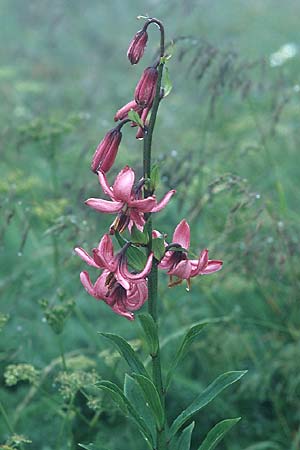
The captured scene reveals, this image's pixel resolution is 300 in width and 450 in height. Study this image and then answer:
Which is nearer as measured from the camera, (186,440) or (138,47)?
(138,47)

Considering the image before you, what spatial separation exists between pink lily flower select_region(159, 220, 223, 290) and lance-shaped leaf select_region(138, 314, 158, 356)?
8 cm

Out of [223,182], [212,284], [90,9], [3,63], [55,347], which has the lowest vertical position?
[55,347]

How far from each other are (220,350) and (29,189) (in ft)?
2.93

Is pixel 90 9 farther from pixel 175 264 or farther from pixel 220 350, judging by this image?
pixel 175 264

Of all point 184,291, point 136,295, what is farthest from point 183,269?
point 184,291

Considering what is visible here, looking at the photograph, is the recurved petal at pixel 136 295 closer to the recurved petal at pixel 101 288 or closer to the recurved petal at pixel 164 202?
the recurved petal at pixel 101 288

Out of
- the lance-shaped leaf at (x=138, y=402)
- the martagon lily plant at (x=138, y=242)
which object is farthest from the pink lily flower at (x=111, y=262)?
the lance-shaped leaf at (x=138, y=402)

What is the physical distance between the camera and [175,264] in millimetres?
1615

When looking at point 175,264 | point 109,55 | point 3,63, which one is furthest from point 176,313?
point 109,55

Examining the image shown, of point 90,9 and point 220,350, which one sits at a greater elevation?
point 90,9

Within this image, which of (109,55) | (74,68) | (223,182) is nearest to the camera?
(223,182)

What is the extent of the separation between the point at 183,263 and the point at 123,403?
1.11 ft

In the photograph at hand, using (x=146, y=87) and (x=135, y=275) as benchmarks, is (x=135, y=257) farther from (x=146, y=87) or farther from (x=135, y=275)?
(x=146, y=87)

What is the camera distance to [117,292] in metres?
1.60
